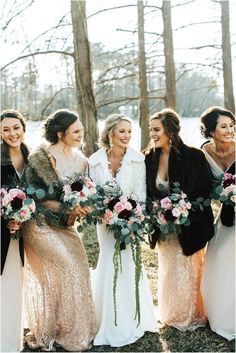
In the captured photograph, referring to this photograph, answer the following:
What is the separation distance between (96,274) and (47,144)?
55.6 inches

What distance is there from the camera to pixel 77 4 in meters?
9.45

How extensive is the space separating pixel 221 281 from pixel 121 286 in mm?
1008

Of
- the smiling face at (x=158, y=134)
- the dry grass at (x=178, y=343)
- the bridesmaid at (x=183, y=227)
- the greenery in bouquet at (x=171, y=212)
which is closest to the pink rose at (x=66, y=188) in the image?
the greenery in bouquet at (x=171, y=212)

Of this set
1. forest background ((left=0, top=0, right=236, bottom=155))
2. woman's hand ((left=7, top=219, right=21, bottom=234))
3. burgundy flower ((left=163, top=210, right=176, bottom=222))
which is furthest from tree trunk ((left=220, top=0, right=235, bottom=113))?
woman's hand ((left=7, top=219, right=21, bottom=234))

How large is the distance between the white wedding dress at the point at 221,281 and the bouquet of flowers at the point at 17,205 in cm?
193

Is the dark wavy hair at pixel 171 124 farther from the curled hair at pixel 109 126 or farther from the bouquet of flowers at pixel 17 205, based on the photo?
the bouquet of flowers at pixel 17 205

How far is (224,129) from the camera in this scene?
5.23 meters

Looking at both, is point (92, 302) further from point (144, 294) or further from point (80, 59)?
point (80, 59)

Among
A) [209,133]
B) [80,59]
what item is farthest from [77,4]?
[209,133]

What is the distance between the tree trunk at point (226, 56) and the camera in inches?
534

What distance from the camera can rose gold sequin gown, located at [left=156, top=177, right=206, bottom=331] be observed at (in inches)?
206

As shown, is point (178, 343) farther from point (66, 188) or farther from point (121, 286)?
point (66, 188)

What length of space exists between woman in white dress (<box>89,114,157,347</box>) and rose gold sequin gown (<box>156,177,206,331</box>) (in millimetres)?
275

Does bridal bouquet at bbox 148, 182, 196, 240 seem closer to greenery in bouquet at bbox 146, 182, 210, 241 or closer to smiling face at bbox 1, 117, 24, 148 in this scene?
greenery in bouquet at bbox 146, 182, 210, 241
